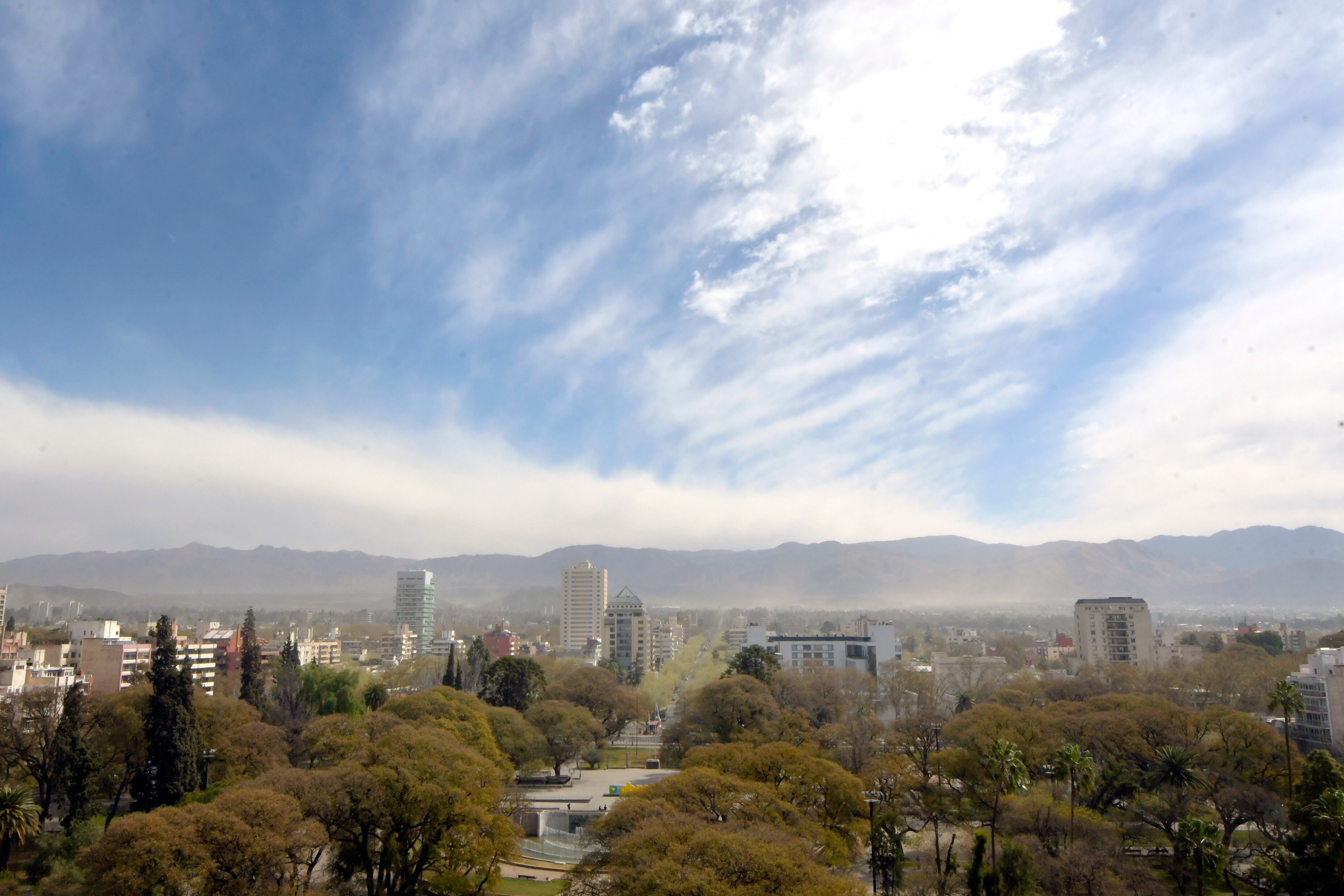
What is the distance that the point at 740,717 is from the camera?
151 feet

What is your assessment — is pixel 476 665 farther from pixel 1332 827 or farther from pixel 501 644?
pixel 501 644

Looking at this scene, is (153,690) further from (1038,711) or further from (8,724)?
(1038,711)

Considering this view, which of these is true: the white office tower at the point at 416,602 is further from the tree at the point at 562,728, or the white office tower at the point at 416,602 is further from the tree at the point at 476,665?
the tree at the point at 562,728

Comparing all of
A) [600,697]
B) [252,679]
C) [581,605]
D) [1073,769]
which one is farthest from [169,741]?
[581,605]

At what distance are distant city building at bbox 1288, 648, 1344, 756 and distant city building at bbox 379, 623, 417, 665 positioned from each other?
10623 centimetres

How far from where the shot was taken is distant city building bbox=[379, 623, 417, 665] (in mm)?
127250

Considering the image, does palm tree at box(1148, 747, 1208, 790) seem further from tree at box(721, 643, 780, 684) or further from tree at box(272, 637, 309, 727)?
tree at box(272, 637, 309, 727)

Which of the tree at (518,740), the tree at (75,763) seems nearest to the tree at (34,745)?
the tree at (75,763)

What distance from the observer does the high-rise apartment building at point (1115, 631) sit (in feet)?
309

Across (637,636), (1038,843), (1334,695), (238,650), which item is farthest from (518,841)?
(637,636)

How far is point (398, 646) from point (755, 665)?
92.1 metres

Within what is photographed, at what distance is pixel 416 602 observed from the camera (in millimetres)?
169875

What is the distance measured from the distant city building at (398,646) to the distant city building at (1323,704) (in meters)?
106

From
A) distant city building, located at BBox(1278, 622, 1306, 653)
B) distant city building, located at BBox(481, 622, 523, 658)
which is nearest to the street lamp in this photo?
distant city building, located at BBox(481, 622, 523, 658)
